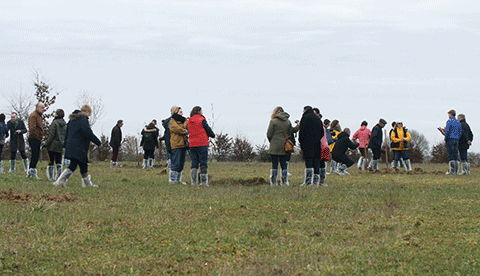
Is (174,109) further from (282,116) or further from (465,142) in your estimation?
(465,142)

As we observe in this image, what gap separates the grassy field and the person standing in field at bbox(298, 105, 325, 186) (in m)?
3.24

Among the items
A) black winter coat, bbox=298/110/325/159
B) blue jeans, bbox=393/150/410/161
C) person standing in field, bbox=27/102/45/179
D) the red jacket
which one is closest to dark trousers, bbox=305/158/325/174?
black winter coat, bbox=298/110/325/159

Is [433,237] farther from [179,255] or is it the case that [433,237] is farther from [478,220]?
[179,255]

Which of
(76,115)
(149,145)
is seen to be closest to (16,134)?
(149,145)

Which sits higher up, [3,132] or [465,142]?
[3,132]

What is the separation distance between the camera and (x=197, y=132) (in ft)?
47.8

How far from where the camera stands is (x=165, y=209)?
31.0ft

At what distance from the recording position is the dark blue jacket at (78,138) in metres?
12.7

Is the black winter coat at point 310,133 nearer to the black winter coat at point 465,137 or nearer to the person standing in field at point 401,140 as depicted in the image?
the black winter coat at point 465,137

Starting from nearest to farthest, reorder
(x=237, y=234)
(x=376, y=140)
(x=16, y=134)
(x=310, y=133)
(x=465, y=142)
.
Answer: (x=237, y=234) → (x=310, y=133) → (x=16, y=134) → (x=465, y=142) → (x=376, y=140)

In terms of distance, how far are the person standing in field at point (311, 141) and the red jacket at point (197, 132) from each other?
241cm

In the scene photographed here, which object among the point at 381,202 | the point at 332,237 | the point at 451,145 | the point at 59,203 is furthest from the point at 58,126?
the point at 451,145

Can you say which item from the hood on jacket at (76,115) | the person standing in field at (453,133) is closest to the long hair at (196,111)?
the hood on jacket at (76,115)

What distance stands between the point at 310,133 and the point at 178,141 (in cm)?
345
